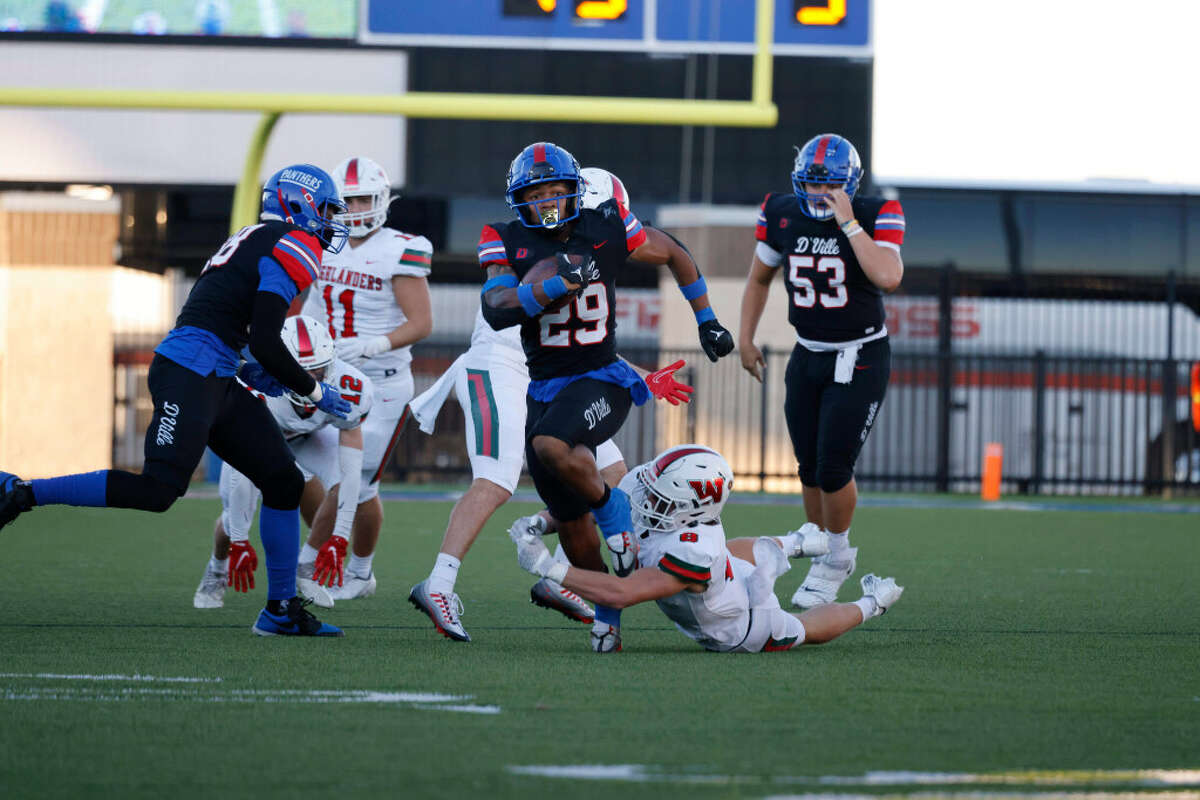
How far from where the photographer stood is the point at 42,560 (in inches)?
366

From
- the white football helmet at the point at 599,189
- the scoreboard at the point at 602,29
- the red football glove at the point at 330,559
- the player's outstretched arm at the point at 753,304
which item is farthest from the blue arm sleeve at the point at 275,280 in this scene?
the scoreboard at the point at 602,29

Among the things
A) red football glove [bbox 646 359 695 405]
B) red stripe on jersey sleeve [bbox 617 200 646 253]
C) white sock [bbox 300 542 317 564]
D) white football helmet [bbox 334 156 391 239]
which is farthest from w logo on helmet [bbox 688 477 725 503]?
white football helmet [bbox 334 156 391 239]

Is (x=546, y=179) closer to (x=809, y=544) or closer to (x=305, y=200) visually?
(x=305, y=200)

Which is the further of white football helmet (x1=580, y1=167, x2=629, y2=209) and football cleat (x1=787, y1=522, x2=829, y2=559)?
white football helmet (x1=580, y1=167, x2=629, y2=209)

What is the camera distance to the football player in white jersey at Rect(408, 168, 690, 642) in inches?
238

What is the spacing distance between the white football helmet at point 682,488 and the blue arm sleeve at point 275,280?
1.40m

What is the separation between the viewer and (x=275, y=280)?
5.96m

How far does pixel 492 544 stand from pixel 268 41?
13800mm

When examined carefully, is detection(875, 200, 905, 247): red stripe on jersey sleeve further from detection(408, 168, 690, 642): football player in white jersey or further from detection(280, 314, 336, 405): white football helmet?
detection(280, 314, 336, 405): white football helmet

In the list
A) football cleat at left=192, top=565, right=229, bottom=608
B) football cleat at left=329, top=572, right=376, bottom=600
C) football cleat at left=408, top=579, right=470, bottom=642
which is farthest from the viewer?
football cleat at left=329, top=572, right=376, bottom=600

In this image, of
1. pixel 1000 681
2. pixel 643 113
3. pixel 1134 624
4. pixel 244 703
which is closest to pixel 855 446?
pixel 1134 624

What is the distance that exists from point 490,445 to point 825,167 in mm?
2004

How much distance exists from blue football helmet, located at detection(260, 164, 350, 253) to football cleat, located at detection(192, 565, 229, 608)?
1.72m

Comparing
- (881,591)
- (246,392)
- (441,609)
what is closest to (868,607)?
(881,591)
